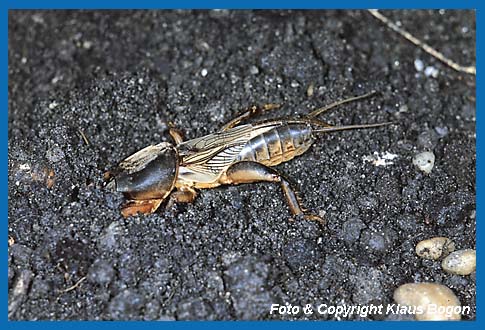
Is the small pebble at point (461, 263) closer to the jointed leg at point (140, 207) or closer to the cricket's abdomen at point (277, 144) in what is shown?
the cricket's abdomen at point (277, 144)

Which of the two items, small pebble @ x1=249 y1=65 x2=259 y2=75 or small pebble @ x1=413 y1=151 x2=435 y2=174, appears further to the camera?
small pebble @ x1=249 y1=65 x2=259 y2=75

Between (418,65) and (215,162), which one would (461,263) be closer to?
(215,162)

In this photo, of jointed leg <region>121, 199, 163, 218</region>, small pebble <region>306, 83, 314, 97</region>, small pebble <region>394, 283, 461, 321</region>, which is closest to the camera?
small pebble <region>394, 283, 461, 321</region>

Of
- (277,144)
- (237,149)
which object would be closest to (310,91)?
(277,144)

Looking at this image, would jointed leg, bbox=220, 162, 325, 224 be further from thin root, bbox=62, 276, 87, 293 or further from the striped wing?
thin root, bbox=62, 276, 87, 293

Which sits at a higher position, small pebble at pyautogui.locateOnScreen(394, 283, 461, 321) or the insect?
the insect

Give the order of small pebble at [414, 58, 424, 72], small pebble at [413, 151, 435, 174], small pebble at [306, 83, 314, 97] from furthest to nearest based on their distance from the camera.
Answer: small pebble at [414, 58, 424, 72] → small pebble at [306, 83, 314, 97] → small pebble at [413, 151, 435, 174]

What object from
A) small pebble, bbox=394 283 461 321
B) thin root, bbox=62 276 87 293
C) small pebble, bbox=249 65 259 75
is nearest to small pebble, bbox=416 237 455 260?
small pebble, bbox=394 283 461 321

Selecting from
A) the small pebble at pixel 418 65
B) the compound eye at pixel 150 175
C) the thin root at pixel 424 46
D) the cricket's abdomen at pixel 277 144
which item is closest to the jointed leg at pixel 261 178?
the cricket's abdomen at pixel 277 144

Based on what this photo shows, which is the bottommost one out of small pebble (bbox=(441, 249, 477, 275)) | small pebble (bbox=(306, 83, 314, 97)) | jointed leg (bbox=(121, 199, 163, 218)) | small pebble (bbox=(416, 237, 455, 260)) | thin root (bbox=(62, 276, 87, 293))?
small pebble (bbox=(441, 249, 477, 275))
